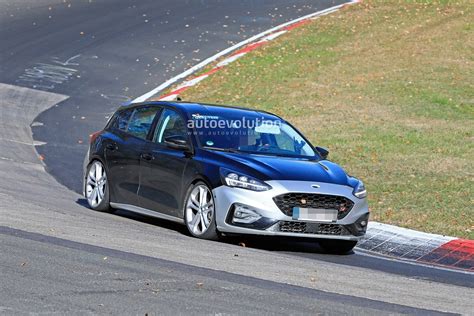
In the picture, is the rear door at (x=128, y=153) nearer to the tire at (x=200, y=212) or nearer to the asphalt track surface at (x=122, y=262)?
the asphalt track surface at (x=122, y=262)

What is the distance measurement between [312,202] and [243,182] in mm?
763

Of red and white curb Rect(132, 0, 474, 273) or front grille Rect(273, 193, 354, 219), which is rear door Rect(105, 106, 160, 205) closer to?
front grille Rect(273, 193, 354, 219)

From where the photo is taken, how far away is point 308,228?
12117 mm

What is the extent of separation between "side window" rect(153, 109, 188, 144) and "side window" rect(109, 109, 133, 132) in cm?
78

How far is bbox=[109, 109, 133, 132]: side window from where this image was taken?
14.4m

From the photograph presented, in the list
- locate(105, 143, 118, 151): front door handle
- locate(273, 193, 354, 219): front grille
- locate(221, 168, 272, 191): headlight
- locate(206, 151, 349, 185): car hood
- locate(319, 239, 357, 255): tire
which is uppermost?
locate(105, 143, 118, 151): front door handle

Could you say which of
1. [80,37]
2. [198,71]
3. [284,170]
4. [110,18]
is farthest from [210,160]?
[110,18]

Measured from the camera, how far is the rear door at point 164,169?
12.9 meters

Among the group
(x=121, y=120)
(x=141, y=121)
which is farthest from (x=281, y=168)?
(x=121, y=120)

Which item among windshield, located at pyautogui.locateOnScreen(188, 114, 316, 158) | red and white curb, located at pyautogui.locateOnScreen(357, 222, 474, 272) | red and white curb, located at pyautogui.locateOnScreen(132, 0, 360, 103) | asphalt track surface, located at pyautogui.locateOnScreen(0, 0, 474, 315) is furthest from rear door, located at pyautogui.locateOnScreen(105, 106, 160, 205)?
red and white curb, located at pyautogui.locateOnScreen(132, 0, 360, 103)

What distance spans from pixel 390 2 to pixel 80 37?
943 centimetres

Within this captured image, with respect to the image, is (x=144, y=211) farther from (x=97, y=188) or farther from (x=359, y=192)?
(x=359, y=192)

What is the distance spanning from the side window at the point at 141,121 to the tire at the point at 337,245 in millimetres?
2662

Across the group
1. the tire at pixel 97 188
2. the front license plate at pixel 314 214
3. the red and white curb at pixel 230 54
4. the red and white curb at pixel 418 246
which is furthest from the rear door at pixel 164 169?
the red and white curb at pixel 230 54
